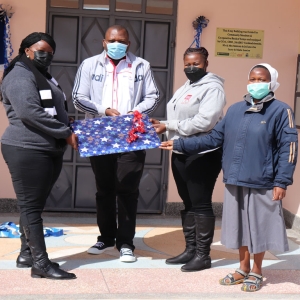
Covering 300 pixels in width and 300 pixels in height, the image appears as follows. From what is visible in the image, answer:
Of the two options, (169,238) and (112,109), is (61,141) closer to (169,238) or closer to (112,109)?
(112,109)

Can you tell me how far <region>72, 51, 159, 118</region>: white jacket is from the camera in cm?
571

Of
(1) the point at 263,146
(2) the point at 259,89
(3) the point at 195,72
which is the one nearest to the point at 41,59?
(3) the point at 195,72

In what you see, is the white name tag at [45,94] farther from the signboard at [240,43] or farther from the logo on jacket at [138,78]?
the signboard at [240,43]

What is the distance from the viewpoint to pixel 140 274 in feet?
17.7

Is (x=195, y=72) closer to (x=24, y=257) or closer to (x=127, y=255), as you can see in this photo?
(x=127, y=255)

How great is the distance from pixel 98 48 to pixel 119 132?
102 inches

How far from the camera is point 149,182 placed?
8.06m

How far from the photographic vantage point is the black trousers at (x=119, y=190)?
5.71 meters

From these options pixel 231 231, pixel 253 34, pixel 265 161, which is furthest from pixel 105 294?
pixel 253 34

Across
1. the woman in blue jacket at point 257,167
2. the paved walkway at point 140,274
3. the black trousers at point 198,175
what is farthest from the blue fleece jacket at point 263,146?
the paved walkway at point 140,274

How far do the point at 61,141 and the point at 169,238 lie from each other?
2.13 metres

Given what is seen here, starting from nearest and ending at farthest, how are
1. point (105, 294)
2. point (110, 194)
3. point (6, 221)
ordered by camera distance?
point (105, 294), point (110, 194), point (6, 221)

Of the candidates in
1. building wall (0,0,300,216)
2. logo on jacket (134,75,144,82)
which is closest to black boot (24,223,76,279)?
logo on jacket (134,75,144,82)

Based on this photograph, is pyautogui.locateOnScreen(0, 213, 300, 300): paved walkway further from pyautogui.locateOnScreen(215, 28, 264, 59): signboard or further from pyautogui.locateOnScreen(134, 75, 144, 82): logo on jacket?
pyautogui.locateOnScreen(215, 28, 264, 59): signboard
